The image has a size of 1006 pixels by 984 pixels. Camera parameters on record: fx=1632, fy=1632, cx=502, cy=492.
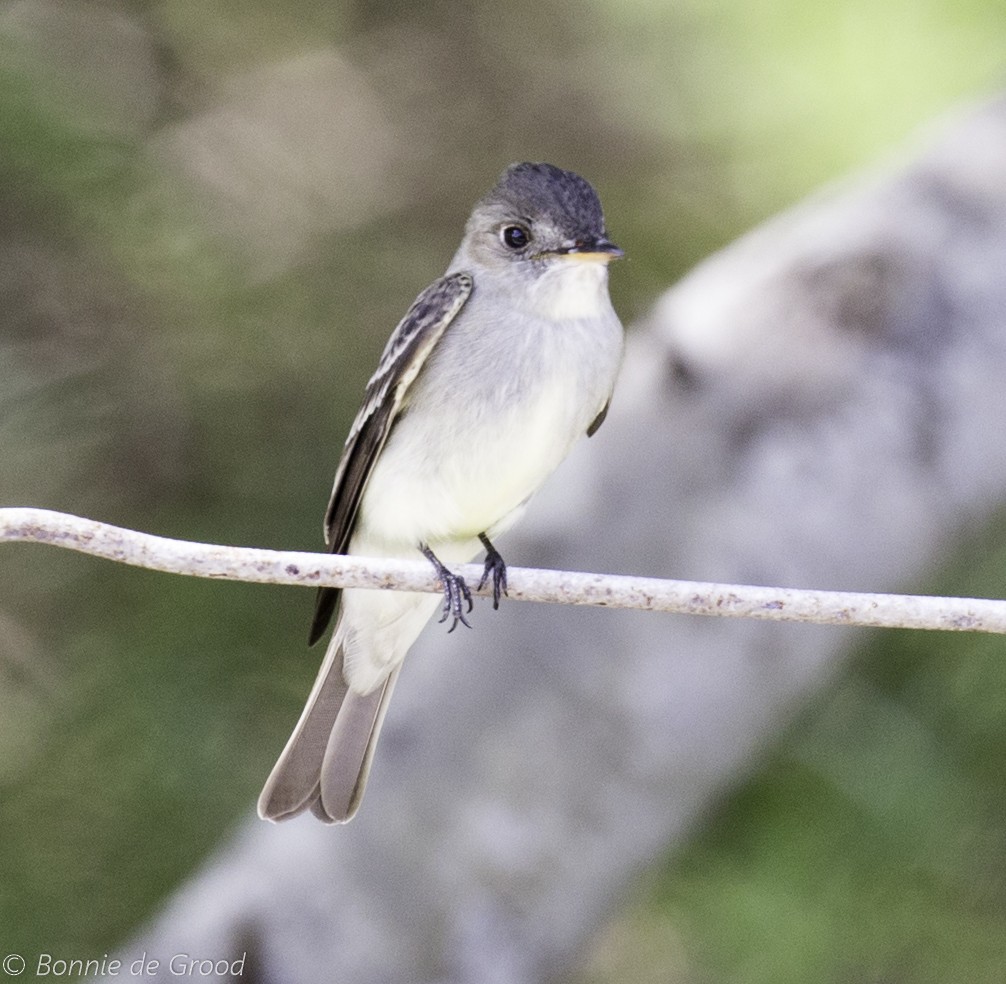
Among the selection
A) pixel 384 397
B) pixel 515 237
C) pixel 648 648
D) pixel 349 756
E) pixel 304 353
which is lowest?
pixel 349 756

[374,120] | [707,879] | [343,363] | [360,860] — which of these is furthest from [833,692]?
[374,120]

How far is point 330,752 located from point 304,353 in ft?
3.05

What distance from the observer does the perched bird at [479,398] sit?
2.40m

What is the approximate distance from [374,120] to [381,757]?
134cm

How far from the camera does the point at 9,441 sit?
304cm

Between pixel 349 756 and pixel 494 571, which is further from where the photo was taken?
pixel 349 756

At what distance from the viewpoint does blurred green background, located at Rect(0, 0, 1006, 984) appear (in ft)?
9.50

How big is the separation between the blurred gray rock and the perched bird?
0.25m

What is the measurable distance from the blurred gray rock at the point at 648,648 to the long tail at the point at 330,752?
17 cm

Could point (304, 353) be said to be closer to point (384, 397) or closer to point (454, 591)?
point (384, 397)

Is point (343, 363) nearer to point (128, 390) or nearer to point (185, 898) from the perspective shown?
point (128, 390)

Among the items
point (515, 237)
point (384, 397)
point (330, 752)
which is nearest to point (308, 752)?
point (330, 752)

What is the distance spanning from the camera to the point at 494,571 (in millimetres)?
2457

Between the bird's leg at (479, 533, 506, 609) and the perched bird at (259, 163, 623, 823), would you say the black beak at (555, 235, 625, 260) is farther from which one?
the bird's leg at (479, 533, 506, 609)
